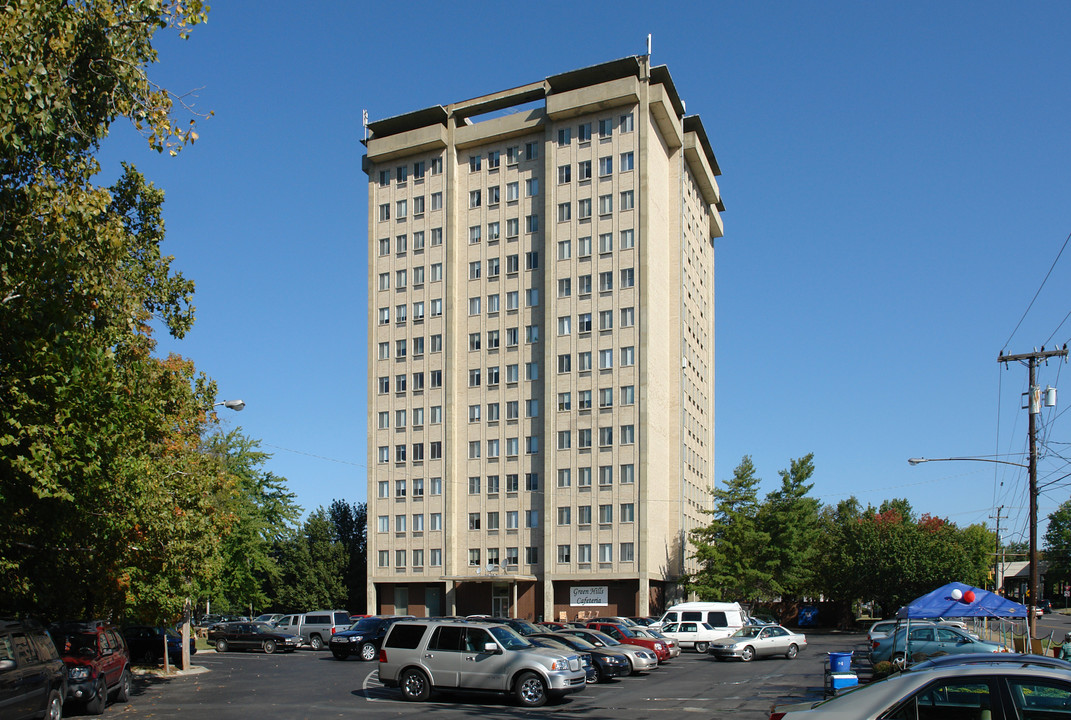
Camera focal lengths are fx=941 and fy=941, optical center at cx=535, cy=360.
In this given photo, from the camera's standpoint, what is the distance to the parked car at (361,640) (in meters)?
38.5

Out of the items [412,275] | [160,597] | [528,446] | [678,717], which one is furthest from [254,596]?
[678,717]

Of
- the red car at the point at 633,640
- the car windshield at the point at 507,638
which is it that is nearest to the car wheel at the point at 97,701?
the car windshield at the point at 507,638

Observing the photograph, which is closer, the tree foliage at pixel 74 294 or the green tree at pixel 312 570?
the tree foliage at pixel 74 294

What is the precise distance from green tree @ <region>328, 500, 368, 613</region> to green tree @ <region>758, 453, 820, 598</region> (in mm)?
35227

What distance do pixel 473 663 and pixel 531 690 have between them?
1.53 m

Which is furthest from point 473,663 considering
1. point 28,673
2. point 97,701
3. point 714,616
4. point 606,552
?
point 606,552

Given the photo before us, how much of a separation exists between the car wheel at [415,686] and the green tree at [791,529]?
48233 millimetres

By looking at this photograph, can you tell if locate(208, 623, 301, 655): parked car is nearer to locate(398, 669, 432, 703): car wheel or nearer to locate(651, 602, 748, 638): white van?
locate(651, 602, 748, 638): white van

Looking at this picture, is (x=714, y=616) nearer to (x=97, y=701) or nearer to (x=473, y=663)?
(x=473, y=663)

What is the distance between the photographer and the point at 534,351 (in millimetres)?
69000

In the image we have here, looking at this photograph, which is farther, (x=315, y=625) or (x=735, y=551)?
(x=735, y=551)

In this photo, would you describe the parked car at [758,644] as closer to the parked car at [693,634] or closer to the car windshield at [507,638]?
the parked car at [693,634]

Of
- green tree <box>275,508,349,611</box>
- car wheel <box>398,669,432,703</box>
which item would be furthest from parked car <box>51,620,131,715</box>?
green tree <box>275,508,349,611</box>

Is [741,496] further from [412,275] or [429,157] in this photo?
[429,157]
